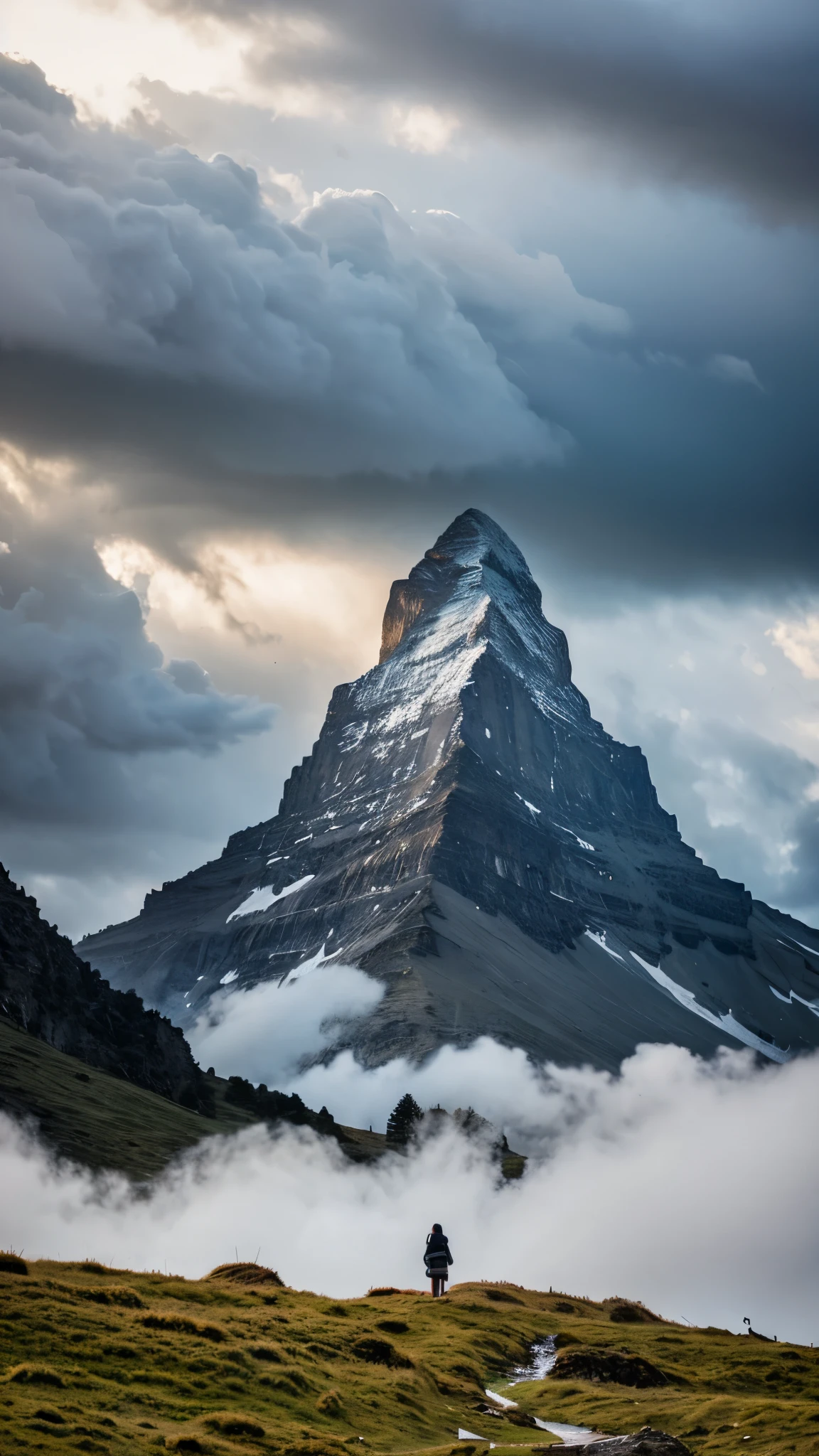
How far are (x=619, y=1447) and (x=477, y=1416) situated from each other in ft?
37.6

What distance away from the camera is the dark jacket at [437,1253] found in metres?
80.6

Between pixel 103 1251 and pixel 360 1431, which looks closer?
pixel 360 1431

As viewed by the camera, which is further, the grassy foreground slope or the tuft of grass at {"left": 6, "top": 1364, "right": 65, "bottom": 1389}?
Result: the grassy foreground slope

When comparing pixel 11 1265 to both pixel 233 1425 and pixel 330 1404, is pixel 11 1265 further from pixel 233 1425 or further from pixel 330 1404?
pixel 233 1425

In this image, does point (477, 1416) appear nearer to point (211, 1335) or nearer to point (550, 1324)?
point (211, 1335)

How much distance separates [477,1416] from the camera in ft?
190

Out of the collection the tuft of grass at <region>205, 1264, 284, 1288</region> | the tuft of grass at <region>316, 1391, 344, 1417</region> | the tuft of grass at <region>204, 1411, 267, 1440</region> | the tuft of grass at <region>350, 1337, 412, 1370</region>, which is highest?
the tuft of grass at <region>205, 1264, 284, 1288</region>

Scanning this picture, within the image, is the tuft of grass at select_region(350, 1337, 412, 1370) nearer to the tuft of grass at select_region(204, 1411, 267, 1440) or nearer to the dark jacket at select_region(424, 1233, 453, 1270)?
the tuft of grass at select_region(204, 1411, 267, 1440)

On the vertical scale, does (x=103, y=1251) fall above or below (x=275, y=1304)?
above

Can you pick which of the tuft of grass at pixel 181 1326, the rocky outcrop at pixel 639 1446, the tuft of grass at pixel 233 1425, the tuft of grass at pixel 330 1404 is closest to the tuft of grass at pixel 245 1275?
the tuft of grass at pixel 181 1326

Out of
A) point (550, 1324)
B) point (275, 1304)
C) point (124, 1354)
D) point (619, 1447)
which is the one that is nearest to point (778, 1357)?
point (550, 1324)

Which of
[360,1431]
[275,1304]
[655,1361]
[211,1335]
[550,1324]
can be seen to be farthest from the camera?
[550,1324]

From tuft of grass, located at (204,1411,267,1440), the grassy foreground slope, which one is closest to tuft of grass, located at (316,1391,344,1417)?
the grassy foreground slope

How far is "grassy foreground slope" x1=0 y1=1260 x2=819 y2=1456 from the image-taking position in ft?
147
